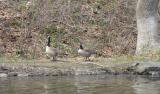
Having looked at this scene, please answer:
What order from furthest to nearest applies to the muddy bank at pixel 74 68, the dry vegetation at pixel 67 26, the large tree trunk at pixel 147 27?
the dry vegetation at pixel 67 26
the large tree trunk at pixel 147 27
the muddy bank at pixel 74 68

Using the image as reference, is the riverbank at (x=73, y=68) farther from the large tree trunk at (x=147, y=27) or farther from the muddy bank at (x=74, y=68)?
the large tree trunk at (x=147, y=27)

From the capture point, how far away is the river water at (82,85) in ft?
47.3

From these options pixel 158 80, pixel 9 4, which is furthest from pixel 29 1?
pixel 158 80

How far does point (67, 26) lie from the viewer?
1037 inches

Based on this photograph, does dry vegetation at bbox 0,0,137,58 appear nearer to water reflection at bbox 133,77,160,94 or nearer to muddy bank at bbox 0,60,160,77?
muddy bank at bbox 0,60,160,77

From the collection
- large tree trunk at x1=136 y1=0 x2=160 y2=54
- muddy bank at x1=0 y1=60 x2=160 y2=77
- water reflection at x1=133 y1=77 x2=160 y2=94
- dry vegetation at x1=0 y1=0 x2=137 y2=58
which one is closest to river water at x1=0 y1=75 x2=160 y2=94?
water reflection at x1=133 y1=77 x2=160 y2=94

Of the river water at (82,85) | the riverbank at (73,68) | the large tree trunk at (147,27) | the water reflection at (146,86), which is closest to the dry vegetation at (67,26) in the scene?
the large tree trunk at (147,27)

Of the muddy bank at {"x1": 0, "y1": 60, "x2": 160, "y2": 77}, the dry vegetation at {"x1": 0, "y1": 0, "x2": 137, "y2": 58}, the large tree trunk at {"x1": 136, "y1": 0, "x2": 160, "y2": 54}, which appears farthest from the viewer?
the dry vegetation at {"x1": 0, "y1": 0, "x2": 137, "y2": 58}

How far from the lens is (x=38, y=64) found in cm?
1903

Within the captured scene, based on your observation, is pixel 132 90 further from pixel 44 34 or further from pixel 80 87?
pixel 44 34

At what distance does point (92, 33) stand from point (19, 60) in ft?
22.2

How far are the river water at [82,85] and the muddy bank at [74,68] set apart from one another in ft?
1.70

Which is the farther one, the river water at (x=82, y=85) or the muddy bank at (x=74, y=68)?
the muddy bank at (x=74, y=68)

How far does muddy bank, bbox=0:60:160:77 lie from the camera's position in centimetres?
1809
